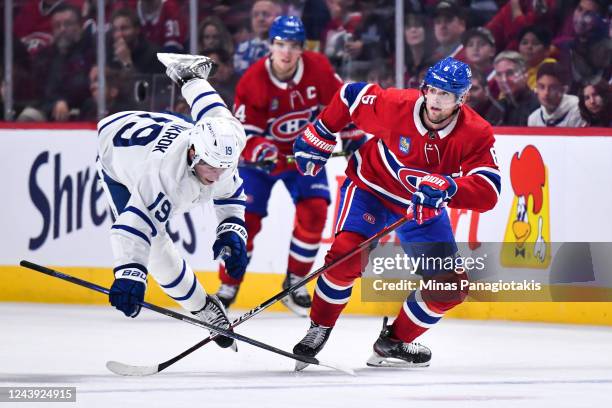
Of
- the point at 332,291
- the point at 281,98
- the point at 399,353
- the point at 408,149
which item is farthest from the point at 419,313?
the point at 281,98

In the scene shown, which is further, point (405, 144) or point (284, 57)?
point (284, 57)

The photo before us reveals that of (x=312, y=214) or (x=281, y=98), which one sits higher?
(x=281, y=98)

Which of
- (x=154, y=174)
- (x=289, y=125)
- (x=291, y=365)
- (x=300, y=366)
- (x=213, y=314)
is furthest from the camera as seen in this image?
(x=289, y=125)

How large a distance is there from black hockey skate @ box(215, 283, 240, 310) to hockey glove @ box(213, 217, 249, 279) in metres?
→ 2.22

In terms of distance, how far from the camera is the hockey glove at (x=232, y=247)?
552 cm

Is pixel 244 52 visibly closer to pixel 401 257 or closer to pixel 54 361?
pixel 401 257

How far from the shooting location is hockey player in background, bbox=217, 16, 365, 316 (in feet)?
25.4

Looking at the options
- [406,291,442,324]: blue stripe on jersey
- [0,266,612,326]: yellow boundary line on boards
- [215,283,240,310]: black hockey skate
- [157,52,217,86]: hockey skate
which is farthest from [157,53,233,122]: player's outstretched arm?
[0,266,612,326]: yellow boundary line on boards

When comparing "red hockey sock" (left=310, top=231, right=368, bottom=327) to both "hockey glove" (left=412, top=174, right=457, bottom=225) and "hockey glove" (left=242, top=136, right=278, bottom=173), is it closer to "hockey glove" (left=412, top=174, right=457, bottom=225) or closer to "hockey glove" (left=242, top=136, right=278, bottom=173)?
"hockey glove" (left=412, top=174, right=457, bottom=225)

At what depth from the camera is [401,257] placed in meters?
7.65

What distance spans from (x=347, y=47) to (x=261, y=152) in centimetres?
103

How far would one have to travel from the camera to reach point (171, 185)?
17.6ft

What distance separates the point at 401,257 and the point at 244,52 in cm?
171

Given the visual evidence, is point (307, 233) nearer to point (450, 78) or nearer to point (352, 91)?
point (352, 91)
